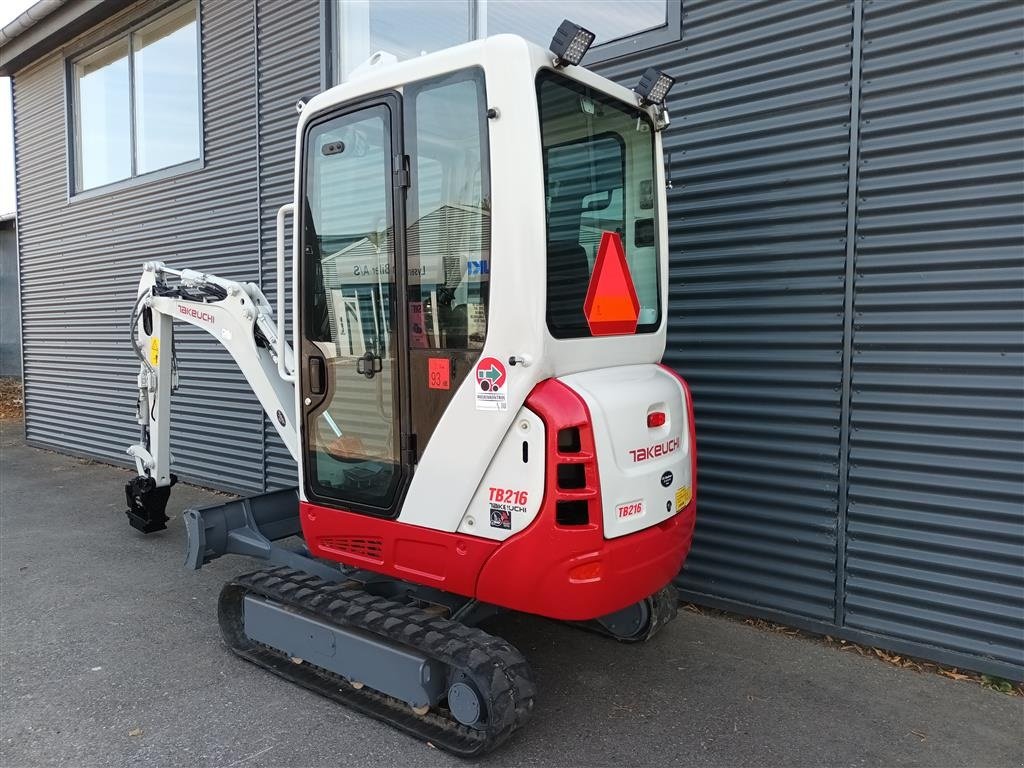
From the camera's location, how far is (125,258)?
29.4ft

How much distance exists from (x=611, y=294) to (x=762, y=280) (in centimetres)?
153

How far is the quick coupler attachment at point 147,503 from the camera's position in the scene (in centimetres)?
580

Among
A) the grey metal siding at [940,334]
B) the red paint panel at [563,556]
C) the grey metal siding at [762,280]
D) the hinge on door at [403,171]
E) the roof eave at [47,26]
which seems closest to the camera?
the red paint panel at [563,556]

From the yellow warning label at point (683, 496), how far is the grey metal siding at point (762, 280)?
109cm

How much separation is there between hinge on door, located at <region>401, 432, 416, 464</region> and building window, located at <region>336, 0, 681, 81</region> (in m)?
3.00

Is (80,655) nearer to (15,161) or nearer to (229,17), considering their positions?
(229,17)

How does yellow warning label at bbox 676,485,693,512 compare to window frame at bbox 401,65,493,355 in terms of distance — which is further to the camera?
yellow warning label at bbox 676,485,693,512

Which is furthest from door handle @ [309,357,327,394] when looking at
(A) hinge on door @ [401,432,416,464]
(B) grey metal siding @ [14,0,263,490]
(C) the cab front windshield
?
(B) grey metal siding @ [14,0,263,490]

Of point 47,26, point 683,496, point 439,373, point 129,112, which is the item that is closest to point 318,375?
point 439,373

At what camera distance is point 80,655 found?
157 inches

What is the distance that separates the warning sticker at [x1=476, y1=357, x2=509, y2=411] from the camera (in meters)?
2.91

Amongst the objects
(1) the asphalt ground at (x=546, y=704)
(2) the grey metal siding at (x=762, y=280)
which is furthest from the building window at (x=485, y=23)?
(1) the asphalt ground at (x=546, y=704)

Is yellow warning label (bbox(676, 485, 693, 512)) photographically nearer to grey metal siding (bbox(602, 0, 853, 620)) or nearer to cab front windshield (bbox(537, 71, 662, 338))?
cab front windshield (bbox(537, 71, 662, 338))

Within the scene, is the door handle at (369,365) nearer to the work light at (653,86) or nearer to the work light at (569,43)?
the work light at (569,43)
